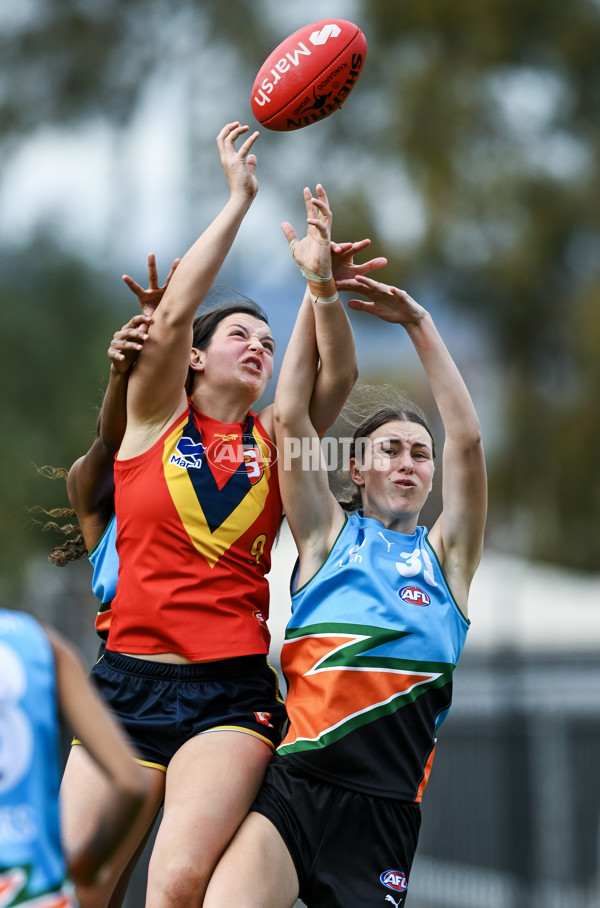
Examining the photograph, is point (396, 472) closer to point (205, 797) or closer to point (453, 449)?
point (453, 449)

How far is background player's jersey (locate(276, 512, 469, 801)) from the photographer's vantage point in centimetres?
420

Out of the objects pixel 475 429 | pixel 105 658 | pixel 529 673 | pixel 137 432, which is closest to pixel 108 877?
pixel 105 658

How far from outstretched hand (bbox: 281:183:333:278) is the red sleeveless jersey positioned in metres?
0.73

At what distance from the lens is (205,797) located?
13.0ft

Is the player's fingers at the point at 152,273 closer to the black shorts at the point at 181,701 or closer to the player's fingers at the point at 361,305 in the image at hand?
the player's fingers at the point at 361,305

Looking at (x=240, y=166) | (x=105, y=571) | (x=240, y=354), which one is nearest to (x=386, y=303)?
(x=240, y=354)

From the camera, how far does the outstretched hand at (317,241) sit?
14.6 feet

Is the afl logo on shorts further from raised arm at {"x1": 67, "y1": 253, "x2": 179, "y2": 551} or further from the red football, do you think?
the red football

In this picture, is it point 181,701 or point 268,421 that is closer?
point 181,701

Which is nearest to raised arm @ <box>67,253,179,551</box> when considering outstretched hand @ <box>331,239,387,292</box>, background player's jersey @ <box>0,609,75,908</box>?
outstretched hand @ <box>331,239,387,292</box>

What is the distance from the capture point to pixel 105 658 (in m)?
4.54

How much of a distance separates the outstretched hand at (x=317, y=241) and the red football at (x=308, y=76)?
42 cm

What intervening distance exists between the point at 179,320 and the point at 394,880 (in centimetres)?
215

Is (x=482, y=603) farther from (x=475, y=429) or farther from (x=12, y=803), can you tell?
(x=12, y=803)
